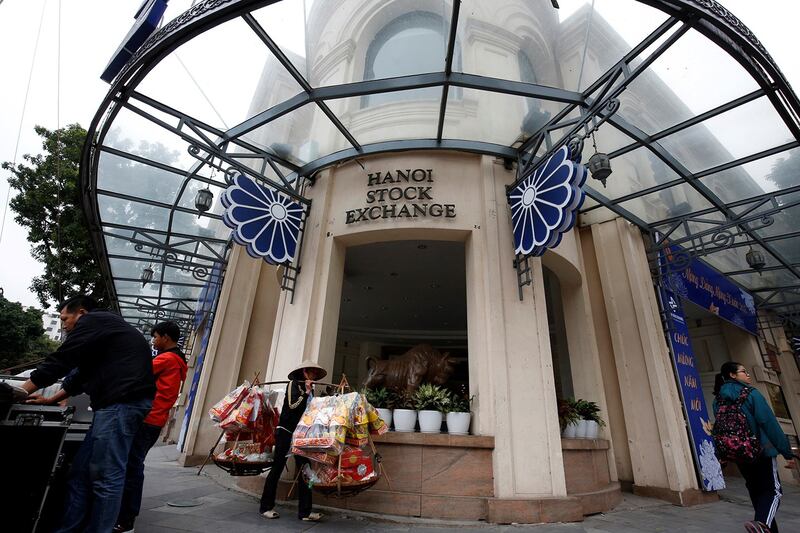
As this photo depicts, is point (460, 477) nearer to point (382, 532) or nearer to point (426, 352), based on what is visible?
point (382, 532)

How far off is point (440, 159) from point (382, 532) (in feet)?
17.8

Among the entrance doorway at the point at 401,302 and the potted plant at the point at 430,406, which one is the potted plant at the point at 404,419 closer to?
the potted plant at the point at 430,406

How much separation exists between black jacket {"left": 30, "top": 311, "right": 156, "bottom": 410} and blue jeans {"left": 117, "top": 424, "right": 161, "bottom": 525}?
0.69 meters

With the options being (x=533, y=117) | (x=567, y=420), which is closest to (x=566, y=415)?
(x=567, y=420)

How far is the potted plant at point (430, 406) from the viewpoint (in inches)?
199

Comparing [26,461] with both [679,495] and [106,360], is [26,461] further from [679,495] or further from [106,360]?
[679,495]

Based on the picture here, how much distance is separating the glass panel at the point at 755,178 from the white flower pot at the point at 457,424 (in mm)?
6161

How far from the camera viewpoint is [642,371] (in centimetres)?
702

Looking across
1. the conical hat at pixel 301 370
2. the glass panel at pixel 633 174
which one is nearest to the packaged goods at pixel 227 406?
the conical hat at pixel 301 370

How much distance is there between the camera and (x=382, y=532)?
3865 mm

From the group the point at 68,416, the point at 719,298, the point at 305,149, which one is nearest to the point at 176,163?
the point at 305,149

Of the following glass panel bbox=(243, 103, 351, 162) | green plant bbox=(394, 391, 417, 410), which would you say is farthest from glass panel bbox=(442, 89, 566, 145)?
green plant bbox=(394, 391, 417, 410)

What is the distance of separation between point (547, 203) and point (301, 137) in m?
4.53

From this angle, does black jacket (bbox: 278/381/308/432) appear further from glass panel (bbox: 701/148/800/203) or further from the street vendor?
glass panel (bbox: 701/148/800/203)
